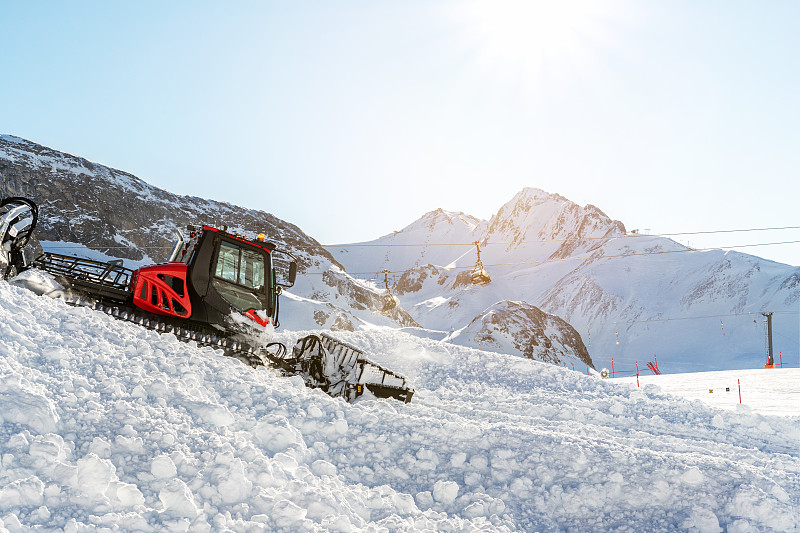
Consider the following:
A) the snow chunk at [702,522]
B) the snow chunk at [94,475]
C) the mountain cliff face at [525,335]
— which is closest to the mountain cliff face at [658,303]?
the mountain cliff face at [525,335]

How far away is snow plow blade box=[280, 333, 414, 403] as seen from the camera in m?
9.48

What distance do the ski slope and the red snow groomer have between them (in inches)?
26.4

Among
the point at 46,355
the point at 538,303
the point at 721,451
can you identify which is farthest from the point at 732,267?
the point at 46,355

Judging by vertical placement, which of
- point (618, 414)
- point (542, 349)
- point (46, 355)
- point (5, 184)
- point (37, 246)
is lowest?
point (542, 349)

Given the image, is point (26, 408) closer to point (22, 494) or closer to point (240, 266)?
point (22, 494)

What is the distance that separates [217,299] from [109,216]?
81577 mm

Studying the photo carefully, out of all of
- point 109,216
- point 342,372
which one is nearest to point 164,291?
point 342,372

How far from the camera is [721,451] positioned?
8523mm

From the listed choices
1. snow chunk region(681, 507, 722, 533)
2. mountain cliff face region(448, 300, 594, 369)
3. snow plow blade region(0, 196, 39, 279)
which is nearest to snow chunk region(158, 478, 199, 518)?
snow chunk region(681, 507, 722, 533)

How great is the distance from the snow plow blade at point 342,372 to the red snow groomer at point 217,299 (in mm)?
17

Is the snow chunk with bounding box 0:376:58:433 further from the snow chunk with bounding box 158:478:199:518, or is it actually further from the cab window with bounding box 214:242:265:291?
the cab window with bounding box 214:242:265:291

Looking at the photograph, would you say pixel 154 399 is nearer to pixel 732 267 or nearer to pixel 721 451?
pixel 721 451

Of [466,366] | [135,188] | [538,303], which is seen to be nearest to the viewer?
[466,366]

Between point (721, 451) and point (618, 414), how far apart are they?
2.21 m
